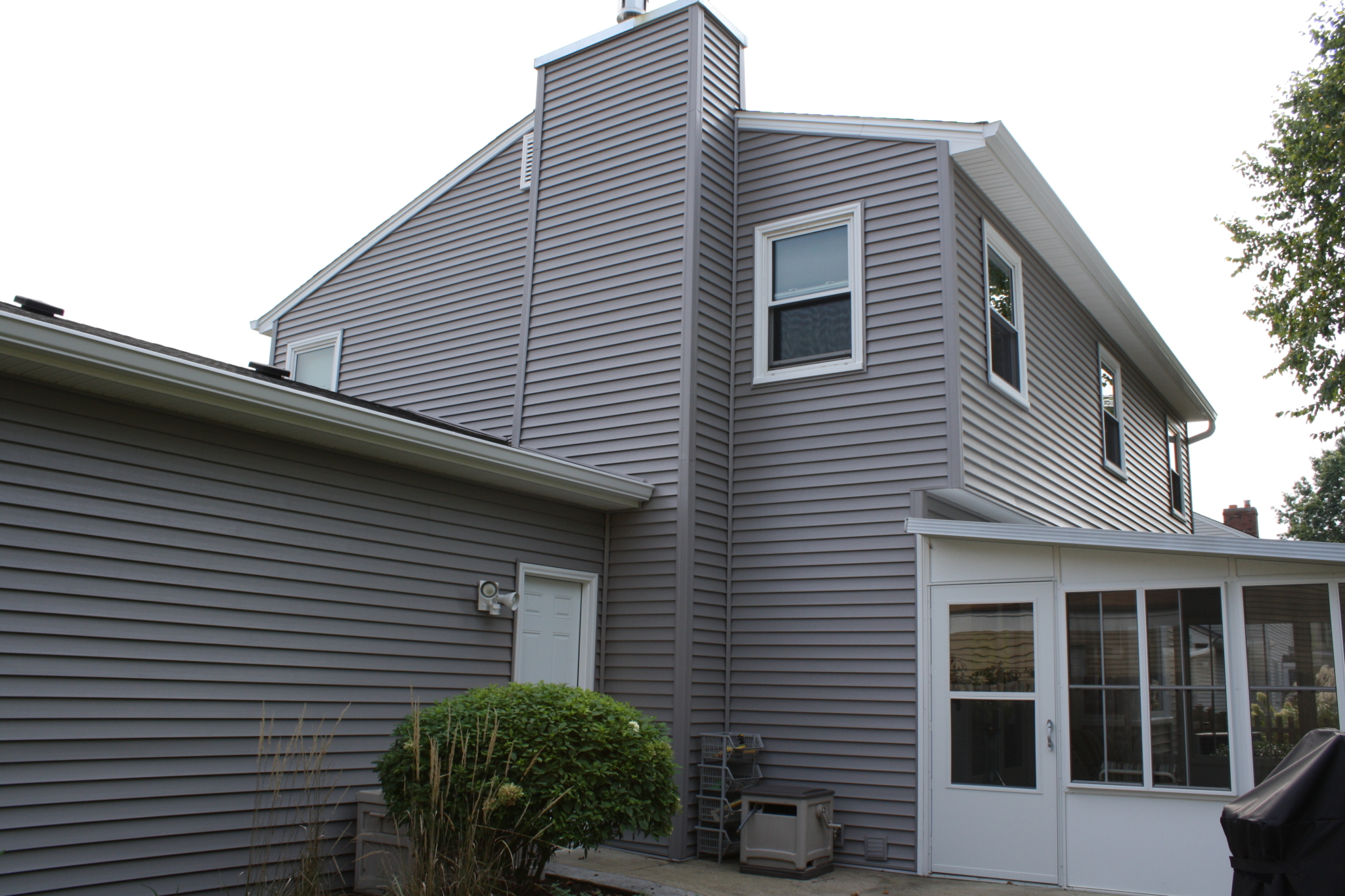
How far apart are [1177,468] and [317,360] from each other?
39.8 ft

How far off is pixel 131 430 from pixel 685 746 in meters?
4.15

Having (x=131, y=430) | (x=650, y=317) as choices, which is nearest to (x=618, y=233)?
(x=650, y=317)

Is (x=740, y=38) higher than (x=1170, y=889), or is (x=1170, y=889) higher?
(x=740, y=38)

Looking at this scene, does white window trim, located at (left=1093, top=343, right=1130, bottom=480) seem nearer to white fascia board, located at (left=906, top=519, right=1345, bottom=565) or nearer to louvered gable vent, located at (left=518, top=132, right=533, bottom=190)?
white fascia board, located at (left=906, top=519, right=1345, bottom=565)

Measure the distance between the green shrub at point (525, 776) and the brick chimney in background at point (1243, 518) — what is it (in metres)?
15.1

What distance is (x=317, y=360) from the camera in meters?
11.1

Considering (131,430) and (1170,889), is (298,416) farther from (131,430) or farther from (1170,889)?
(1170,889)

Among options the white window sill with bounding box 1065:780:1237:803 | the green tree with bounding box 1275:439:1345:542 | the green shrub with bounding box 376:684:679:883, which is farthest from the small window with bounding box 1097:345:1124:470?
the green tree with bounding box 1275:439:1345:542

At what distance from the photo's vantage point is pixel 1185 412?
46.8ft

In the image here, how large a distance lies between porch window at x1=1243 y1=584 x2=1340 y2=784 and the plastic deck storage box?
104 inches

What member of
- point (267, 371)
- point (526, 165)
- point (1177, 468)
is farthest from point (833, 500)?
point (1177, 468)

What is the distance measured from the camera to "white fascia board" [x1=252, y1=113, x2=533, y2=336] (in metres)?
9.70

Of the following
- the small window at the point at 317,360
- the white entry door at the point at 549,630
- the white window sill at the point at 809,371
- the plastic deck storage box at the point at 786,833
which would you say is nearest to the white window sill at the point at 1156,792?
the plastic deck storage box at the point at 786,833

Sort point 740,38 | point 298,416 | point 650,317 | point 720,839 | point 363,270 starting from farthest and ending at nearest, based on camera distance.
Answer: point 363,270 → point 740,38 → point 650,317 → point 720,839 → point 298,416
